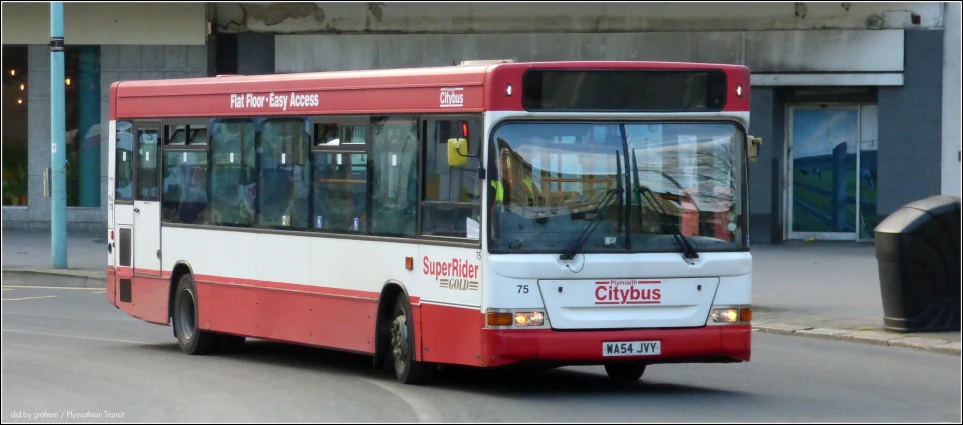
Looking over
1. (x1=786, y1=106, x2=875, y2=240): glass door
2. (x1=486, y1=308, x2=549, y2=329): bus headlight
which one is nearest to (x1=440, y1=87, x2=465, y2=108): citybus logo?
(x1=486, y1=308, x2=549, y2=329): bus headlight

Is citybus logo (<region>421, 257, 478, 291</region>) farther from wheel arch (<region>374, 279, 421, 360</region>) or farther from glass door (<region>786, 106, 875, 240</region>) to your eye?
glass door (<region>786, 106, 875, 240</region>)

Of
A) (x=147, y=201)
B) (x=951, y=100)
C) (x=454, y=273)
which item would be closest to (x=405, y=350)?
(x=454, y=273)

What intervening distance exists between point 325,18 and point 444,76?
19.7 m

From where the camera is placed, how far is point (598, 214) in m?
10.6

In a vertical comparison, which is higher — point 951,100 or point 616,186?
point 951,100

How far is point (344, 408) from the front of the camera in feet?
33.1

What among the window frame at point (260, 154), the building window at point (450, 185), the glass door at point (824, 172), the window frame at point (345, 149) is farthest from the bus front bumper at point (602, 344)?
the glass door at point (824, 172)

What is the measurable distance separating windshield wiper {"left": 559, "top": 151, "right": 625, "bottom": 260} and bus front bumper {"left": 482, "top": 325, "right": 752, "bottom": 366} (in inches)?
21.5

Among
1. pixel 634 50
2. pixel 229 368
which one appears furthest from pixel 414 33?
pixel 229 368

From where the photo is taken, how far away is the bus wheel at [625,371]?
38.8 ft

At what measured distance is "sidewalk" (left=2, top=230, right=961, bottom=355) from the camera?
52.8ft

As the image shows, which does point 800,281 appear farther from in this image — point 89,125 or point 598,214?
point 89,125

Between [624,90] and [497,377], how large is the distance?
8.88ft

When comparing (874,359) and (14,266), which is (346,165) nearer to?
(874,359)
